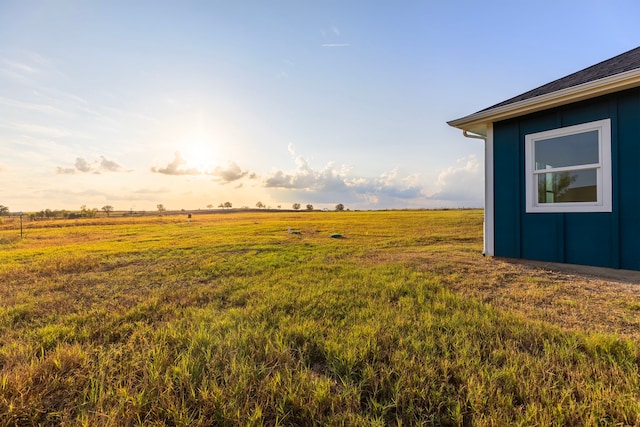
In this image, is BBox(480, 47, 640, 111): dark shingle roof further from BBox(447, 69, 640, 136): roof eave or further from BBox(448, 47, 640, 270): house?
BBox(447, 69, 640, 136): roof eave

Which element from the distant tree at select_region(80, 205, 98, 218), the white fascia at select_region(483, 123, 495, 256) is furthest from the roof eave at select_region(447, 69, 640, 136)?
the distant tree at select_region(80, 205, 98, 218)

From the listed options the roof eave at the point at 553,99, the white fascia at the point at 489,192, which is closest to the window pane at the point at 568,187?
the white fascia at the point at 489,192

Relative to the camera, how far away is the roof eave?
12.7 feet

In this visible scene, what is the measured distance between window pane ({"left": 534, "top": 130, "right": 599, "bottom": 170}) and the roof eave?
0.64m

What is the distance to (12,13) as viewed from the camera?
544cm

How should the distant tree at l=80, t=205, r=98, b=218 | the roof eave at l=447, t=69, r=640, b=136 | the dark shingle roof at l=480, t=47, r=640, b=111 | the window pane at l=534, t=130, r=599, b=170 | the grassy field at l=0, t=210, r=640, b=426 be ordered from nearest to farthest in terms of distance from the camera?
the grassy field at l=0, t=210, r=640, b=426
the roof eave at l=447, t=69, r=640, b=136
the dark shingle roof at l=480, t=47, r=640, b=111
the window pane at l=534, t=130, r=599, b=170
the distant tree at l=80, t=205, r=98, b=218

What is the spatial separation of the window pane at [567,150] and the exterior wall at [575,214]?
0.81 feet

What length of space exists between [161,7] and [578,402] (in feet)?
32.0

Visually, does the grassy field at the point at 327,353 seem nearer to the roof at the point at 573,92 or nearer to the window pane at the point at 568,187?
the window pane at the point at 568,187

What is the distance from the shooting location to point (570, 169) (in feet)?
15.5

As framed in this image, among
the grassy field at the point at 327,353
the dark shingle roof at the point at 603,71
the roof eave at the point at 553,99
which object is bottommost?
the grassy field at the point at 327,353

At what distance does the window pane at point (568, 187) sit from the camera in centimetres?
457

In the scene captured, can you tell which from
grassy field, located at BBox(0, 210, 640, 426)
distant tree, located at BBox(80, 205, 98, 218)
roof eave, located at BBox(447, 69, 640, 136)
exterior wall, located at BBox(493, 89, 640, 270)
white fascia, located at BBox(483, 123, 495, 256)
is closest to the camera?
grassy field, located at BBox(0, 210, 640, 426)

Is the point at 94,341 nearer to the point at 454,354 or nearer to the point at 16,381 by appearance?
the point at 16,381
